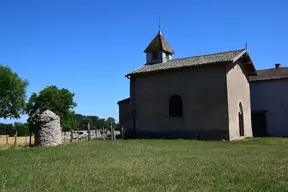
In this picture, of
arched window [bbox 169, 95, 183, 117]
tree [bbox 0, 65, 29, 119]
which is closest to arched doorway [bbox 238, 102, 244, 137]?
arched window [bbox 169, 95, 183, 117]

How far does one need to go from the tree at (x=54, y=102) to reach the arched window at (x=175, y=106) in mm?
26912

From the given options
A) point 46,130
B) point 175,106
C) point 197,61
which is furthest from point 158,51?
point 46,130

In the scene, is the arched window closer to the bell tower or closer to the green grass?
the bell tower

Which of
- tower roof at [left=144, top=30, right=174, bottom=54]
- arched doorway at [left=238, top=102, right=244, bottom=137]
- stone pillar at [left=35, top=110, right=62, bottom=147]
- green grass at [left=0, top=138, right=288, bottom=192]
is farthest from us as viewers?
tower roof at [left=144, top=30, right=174, bottom=54]

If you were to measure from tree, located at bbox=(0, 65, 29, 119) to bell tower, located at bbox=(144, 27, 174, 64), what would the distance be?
1935cm

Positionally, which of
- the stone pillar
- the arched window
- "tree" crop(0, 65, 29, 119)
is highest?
"tree" crop(0, 65, 29, 119)

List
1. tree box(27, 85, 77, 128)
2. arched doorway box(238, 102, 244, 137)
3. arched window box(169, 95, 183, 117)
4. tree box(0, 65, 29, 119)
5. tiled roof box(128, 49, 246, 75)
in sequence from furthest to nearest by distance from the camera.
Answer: tree box(27, 85, 77, 128), tree box(0, 65, 29, 119), arched doorway box(238, 102, 244, 137), arched window box(169, 95, 183, 117), tiled roof box(128, 49, 246, 75)

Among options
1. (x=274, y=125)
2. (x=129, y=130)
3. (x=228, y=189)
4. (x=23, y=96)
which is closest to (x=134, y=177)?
(x=228, y=189)

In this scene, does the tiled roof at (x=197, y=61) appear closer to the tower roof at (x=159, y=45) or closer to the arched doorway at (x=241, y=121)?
the tower roof at (x=159, y=45)

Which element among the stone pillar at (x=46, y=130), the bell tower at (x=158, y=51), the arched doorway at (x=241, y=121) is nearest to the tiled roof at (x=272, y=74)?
the arched doorway at (x=241, y=121)

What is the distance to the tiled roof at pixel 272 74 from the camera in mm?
31077

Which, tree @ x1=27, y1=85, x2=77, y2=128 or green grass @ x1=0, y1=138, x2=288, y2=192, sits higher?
tree @ x1=27, y1=85, x2=77, y2=128

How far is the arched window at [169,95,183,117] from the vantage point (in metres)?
25.4

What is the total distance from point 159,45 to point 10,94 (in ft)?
69.3
